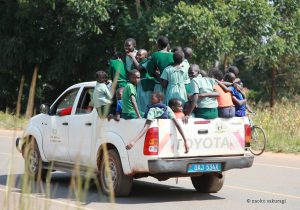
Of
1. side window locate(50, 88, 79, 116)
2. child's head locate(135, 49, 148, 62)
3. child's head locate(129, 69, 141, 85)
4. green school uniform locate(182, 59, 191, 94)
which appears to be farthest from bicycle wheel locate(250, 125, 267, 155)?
child's head locate(129, 69, 141, 85)

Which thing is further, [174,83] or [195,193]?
[195,193]

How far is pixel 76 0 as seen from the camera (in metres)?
28.3

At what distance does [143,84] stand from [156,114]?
116cm

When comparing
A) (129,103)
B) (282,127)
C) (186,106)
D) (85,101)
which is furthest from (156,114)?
(282,127)

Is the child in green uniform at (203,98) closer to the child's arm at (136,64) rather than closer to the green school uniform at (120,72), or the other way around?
the child's arm at (136,64)

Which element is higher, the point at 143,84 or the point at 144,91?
the point at 143,84

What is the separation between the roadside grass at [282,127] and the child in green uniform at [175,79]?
8.28m

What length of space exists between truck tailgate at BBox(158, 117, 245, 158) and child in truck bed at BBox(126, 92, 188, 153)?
2.4 inches

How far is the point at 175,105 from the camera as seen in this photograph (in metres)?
9.38

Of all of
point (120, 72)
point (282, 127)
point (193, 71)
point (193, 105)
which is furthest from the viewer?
point (282, 127)

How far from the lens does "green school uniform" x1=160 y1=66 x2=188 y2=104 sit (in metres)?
9.71

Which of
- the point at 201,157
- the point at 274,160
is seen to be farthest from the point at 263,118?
the point at 201,157

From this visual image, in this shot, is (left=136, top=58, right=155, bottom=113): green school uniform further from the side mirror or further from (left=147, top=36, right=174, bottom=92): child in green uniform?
the side mirror

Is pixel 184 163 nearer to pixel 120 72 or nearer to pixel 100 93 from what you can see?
pixel 100 93
